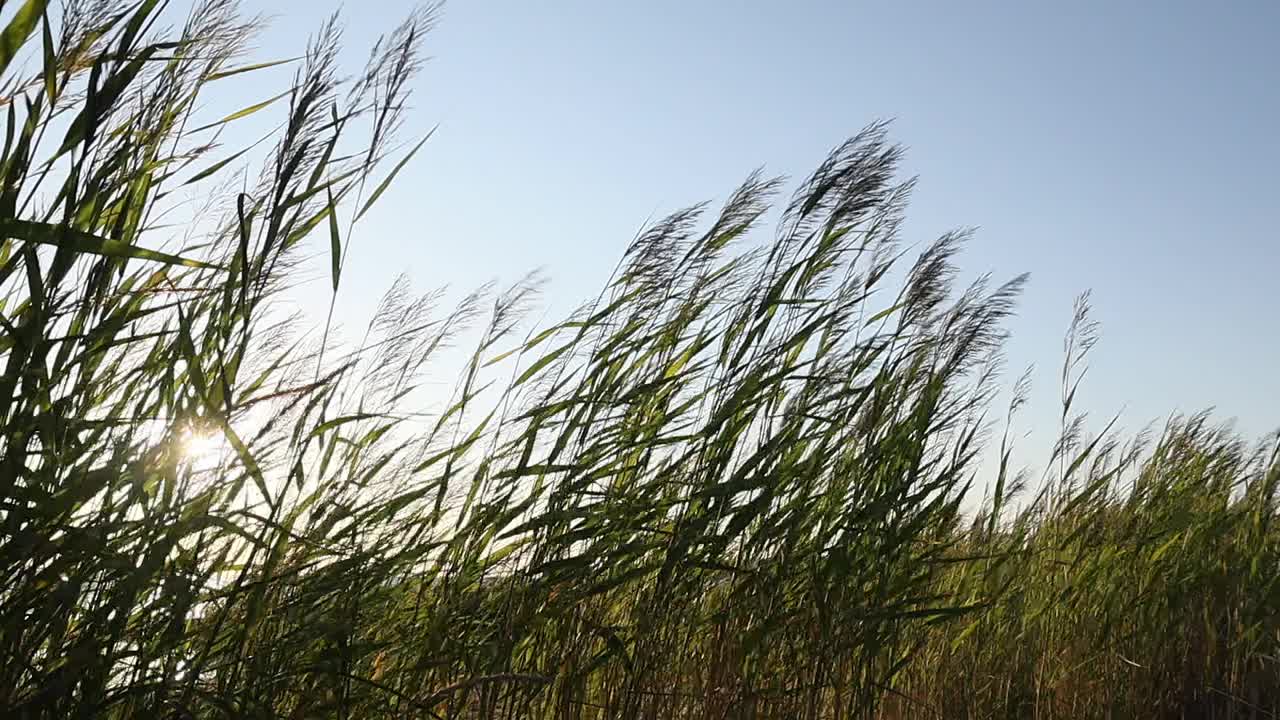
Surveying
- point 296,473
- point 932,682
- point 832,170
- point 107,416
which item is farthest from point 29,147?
point 932,682

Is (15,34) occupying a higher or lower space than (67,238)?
higher

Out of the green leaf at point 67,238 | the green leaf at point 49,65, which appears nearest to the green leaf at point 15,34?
the green leaf at point 49,65

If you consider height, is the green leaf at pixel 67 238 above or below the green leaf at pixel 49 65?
below

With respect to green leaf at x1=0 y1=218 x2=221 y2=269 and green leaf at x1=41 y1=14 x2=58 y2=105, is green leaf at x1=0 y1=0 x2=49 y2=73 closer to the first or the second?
green leaf at x1=41 y1=14 x2=58 y2=105

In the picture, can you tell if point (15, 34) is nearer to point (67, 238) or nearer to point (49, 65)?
point (49, 65)

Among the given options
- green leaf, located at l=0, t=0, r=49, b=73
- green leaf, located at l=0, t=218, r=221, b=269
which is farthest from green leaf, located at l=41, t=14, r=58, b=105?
green leaf, located at l=0, t=218, r=221, b=269

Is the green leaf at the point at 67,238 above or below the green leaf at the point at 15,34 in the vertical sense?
below

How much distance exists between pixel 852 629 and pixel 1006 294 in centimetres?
134

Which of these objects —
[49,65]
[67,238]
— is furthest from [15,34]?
[67,238]

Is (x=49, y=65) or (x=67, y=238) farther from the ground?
(x=49, y=65)

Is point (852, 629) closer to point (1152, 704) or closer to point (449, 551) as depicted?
point (449, 551)

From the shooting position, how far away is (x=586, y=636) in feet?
9.25

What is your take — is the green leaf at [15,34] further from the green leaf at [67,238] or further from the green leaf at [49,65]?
the green leaf at [67,238]

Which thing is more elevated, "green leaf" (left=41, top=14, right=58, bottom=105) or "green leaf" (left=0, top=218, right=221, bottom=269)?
"green leaf" (left=41, top=14, right=58, bottom=105)
